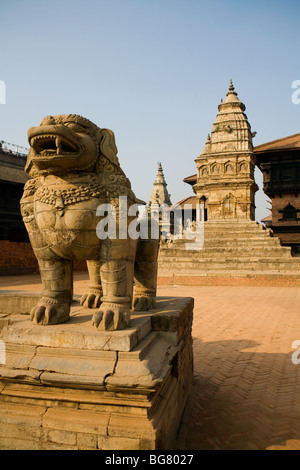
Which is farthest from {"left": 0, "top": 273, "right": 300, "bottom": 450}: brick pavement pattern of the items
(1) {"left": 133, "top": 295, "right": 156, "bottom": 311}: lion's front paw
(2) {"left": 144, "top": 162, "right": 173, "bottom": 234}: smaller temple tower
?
(2) {"left": 144, "top": 162, "right": 173, "bottom": 234}: smaller temple tower

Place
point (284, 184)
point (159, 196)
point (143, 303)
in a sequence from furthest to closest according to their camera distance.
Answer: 1. point (159, 196)
2. point (284, 184)
3. point (143, 303)

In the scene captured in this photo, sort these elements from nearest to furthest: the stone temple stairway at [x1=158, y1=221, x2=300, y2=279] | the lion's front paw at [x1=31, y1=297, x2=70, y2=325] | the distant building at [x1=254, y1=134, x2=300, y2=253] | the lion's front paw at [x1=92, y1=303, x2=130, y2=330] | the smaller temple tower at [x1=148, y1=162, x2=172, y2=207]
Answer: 1. the lion's front paw at [x1=92, y1=303, x2=130, y2=330]
2. the lion's front paw at [x1=31, y1=297, x2=70, y2=325]
3. the stone temple stairway at [x1=158, y1=221, x2=300, y2=279]
4. the distant building at [x1=254, y1=134, x2=300, y2=253]
5. the smaller temple tower at [x1=148, y1=162, x2=172, y2=207]

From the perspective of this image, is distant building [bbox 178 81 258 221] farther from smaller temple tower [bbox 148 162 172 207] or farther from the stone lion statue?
smaller temple tower [bbox 148 162 172 207]

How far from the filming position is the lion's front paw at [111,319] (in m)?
2.46

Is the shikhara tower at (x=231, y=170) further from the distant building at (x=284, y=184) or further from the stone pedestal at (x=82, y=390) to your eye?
the stone pedestal at (x=82, y=390)

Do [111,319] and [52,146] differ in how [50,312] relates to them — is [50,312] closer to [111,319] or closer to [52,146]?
[111,319]

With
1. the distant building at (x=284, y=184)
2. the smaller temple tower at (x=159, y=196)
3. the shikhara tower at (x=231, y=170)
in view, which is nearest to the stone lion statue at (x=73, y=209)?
the shikhara tower at (x=231, y=170)

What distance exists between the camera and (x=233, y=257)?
18.3 m

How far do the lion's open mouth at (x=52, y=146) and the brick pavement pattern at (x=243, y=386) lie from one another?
2.45 metres

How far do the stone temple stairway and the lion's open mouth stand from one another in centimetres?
1420

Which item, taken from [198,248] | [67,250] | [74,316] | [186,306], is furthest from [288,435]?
[198,248]

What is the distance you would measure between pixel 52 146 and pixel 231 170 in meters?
24.5

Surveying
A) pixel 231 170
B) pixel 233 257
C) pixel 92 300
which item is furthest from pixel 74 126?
pixel 231 170

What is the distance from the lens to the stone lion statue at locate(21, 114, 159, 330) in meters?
2.55
